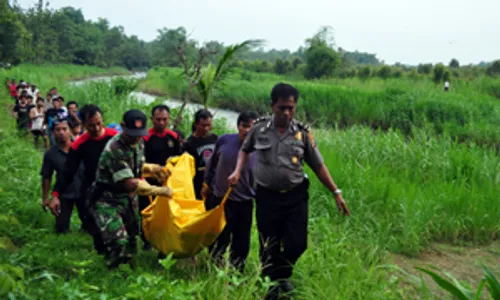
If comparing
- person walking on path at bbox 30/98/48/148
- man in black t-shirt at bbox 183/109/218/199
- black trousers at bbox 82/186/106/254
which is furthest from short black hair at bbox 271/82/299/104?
person walking on path at bbox 30/98/48/148

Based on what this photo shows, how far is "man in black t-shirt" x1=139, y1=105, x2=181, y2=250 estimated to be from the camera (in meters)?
4.30

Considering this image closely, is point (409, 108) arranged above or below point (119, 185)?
above

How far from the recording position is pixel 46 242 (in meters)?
4.12

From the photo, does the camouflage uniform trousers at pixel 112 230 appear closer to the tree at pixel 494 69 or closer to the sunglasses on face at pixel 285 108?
the sunglasses on face at pixel 285 108

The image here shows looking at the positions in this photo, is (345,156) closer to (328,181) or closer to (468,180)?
(468,180)

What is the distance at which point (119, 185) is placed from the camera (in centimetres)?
331

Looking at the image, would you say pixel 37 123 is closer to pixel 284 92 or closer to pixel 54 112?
pixel 54 112

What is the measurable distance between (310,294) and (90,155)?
81.8 inches

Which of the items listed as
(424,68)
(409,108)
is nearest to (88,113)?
(409,108)

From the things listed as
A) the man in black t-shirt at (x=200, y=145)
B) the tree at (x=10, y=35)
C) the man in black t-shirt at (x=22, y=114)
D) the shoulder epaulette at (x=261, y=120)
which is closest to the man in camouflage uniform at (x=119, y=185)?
the man in black t-shirt at (x=200, y=145)

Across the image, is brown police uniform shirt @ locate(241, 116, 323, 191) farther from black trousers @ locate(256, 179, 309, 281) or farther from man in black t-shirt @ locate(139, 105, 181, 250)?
man in black t-shirt @ locate(139, 105, 181, 250)

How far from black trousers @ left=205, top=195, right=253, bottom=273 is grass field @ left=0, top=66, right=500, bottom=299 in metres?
0.24

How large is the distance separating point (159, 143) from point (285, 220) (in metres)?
1.67

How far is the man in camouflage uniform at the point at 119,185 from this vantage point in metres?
3.29
